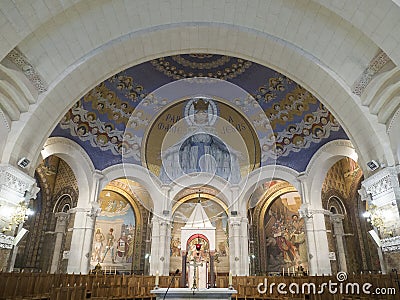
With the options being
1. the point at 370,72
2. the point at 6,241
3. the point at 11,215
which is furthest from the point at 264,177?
the point at 6,241

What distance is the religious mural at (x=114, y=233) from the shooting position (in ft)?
59.5

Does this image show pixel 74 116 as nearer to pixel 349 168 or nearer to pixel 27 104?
pixel 27 104

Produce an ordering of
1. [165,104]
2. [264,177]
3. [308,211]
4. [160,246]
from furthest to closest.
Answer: [264,177], [160,246], [308,211], [165,104]

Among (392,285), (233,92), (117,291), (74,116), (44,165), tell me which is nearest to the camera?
(392,285)

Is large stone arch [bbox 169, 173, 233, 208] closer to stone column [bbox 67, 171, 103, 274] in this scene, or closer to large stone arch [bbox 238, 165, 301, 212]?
large stone arch [bbox 238, 165, 301, 212]

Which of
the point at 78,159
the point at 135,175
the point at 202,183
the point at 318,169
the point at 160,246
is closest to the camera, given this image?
the point at 78,159

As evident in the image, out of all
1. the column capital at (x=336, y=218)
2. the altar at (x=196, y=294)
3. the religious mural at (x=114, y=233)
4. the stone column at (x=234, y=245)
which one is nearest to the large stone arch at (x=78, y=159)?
the religious mural at (x=114, y=233)

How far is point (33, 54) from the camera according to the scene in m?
8.34

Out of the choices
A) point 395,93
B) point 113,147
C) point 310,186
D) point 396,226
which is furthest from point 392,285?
point 113,147

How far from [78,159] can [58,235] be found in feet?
15.5

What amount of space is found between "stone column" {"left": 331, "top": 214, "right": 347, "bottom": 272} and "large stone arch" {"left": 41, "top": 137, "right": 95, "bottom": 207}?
12.8m

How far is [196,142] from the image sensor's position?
15.7 m

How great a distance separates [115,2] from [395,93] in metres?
8.20

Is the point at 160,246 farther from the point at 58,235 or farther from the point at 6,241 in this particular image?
the point at 6,241
